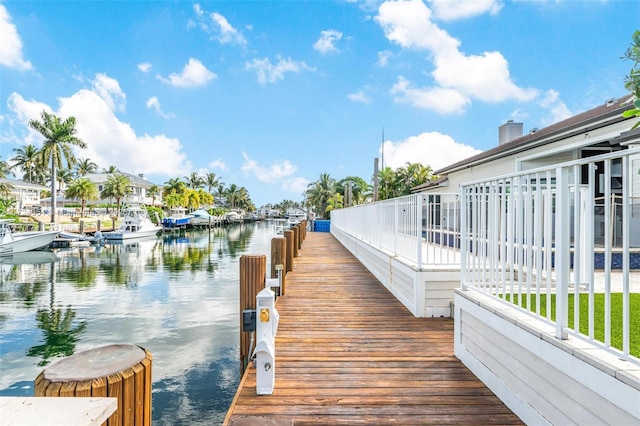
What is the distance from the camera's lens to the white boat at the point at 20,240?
922 inches

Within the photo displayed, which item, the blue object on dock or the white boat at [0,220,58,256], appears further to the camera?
Result: the blue object on dock

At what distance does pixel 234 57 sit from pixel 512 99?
28.4 metres

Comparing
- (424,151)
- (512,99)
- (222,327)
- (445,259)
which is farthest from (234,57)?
(445,259)

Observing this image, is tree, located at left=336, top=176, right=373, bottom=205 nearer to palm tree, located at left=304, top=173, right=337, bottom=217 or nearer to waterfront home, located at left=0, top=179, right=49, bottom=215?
palm tree, located at left=304, top=173, right=337, bottom=217

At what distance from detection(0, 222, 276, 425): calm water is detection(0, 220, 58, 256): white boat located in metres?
4.60

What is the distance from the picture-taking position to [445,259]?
574cm

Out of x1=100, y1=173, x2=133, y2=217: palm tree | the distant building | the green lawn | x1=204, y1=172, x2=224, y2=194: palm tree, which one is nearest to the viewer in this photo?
the green lawn

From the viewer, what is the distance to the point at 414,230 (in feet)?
19.1

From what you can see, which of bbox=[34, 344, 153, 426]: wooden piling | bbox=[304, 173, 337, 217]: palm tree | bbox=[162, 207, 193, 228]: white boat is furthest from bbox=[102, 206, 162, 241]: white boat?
bbox=[34, 344, 153, 426]: wooden piling

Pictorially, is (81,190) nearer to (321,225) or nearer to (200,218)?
(200,218)

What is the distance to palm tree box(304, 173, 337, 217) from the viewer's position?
166 feet

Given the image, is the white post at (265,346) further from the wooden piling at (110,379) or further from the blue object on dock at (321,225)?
the blue object on dock at (321,225)

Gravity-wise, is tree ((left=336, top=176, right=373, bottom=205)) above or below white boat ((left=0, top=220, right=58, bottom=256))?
above

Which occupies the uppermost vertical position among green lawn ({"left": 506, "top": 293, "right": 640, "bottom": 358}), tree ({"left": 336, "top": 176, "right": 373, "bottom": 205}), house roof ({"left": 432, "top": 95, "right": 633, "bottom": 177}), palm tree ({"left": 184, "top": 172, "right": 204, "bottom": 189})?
palm tree ({"left": 184, "top": 172, "right": 204, "bottom": 189})
